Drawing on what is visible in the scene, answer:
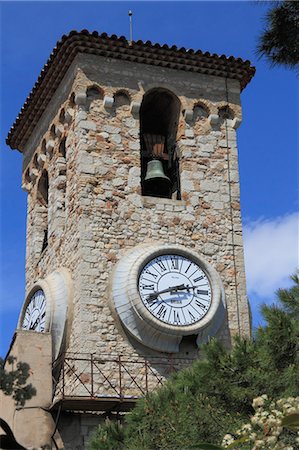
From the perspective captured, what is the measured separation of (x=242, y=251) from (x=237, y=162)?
69.6 inches

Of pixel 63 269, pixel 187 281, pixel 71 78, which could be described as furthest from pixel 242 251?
pixel 71 78

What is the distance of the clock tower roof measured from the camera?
56.5ft

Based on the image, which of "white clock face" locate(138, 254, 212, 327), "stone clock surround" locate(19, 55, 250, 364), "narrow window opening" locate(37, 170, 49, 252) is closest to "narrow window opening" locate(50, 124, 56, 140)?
"stone clock surround" locate(19, 55, 250, 364)

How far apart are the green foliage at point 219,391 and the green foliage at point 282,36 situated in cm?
274

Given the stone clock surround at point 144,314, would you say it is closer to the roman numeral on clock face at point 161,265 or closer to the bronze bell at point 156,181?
the roman numeral on clock face at point 161,265

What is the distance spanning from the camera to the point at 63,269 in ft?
54.3

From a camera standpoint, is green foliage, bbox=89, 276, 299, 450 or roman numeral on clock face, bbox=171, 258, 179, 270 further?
roman numeral on clock face, bbox=171, 258, 179, 270

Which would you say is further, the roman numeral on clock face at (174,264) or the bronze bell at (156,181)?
the bronze bell at (156,181)

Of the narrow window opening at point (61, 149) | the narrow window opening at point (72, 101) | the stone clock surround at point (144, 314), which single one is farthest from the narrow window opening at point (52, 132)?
the stone clock surround at point (144, 314)

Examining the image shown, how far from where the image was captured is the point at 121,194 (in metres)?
16.6

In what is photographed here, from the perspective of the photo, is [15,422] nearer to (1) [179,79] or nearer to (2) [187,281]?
(2) [187,281]

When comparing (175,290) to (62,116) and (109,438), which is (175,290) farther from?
(62,116)

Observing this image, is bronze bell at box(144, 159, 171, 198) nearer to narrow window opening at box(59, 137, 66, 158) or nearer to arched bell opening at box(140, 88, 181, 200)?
arched bell opening at box(140, 88, 181, 200)

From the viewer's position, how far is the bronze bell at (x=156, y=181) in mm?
17141
